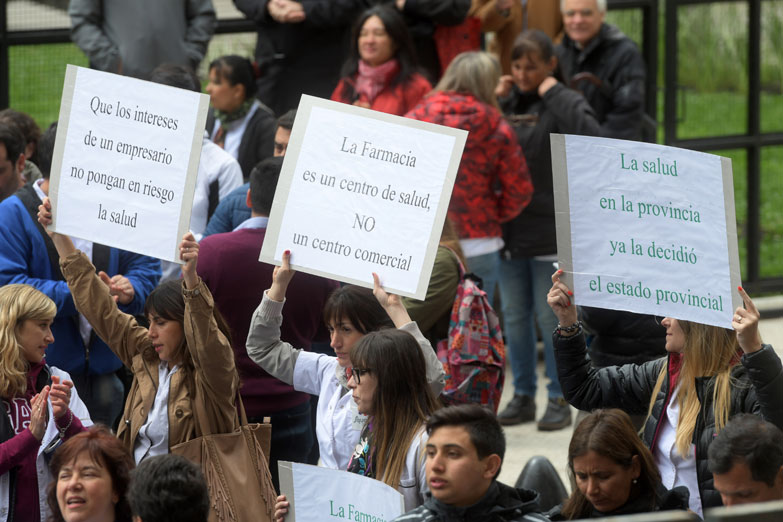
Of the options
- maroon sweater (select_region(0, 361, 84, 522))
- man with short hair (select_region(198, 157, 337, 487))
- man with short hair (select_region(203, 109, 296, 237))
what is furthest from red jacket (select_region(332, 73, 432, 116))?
maroon sweater (select_region(0, 361, 84, 522))

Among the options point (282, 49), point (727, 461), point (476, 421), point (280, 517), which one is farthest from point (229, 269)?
point (282, 49)

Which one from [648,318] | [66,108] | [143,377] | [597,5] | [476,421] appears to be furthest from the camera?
[597,5]

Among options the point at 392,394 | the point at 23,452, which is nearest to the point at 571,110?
the point at 392,394

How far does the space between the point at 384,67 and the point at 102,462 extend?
387cm

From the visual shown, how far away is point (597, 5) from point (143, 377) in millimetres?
4508

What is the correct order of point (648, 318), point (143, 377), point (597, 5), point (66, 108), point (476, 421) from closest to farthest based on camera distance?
1. point (476, 421)
2. point (143, 377)
3. point (66, 108)
4. point (648, 318)
5. point (597, 5)

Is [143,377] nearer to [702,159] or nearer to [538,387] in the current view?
[702,159]

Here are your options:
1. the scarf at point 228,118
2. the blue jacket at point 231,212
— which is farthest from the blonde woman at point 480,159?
the blue jacket at point 231,212

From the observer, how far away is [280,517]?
418cm

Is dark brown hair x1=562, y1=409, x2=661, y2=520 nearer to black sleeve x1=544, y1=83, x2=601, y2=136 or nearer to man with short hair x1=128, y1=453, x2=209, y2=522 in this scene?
man with short hair x1=128, y1=453, x2=209, y2=522

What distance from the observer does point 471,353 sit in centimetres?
559

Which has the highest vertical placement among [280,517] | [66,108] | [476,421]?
[66,108]

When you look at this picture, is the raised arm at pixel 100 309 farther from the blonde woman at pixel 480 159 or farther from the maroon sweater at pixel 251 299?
the blonde woman at pixel 480 159

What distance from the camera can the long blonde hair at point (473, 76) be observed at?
23.2 ft
